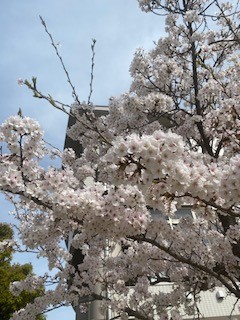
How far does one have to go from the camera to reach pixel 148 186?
10.2ft

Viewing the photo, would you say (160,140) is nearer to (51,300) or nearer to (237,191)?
(237,191)

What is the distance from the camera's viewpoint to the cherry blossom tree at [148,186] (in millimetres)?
3096

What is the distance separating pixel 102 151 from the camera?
28.0 ft

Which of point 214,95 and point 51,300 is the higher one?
point 214,95

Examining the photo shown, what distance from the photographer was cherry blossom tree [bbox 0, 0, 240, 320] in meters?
3.10

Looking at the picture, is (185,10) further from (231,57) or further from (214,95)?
(214,95)

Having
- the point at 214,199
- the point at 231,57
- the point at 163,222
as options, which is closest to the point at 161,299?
the point at 163,222

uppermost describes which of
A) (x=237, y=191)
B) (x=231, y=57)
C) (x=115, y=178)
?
(x=231, y=57)

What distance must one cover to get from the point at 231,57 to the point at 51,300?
6.98 metres

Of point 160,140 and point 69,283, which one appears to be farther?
point 69,283

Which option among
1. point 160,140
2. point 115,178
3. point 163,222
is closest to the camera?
point 160,140

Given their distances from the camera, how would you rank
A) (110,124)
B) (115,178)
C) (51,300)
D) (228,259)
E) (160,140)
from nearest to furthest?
(160,140)
(115,178)
(228,259)
(51,300)
(110,124)

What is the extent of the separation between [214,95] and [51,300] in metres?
5.40

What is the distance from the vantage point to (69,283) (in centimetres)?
748
